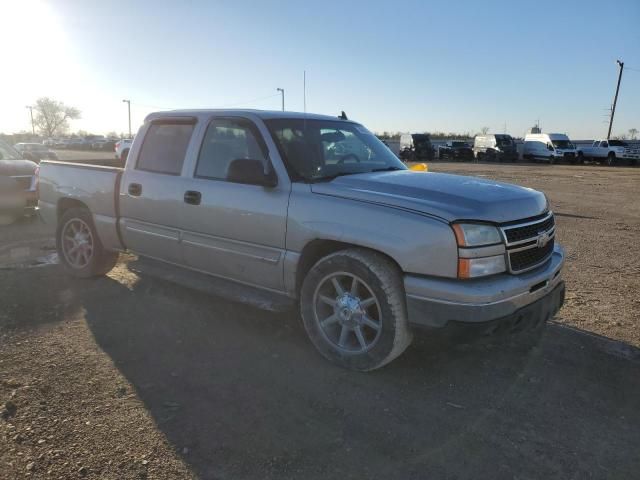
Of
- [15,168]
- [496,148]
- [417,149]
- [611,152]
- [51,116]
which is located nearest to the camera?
[15,168]

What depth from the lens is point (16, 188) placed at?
8.72 meters

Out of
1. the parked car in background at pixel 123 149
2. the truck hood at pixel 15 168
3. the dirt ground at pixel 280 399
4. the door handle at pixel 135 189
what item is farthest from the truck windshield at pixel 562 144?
the door handle at pixel 135 189

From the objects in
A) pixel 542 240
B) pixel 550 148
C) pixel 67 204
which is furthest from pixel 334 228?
pixel 550 148

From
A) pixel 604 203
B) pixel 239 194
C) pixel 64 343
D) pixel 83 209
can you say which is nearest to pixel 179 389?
pixel 64 343

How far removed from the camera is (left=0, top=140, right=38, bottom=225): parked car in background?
27.9 ft

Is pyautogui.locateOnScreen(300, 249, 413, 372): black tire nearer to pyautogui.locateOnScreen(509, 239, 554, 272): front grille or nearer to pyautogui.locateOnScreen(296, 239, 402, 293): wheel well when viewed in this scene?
pyautogui.locateOnScreen(296, 239, 402, 293): wheel well

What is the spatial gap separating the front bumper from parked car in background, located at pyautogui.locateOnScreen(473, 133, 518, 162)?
41.8 metres

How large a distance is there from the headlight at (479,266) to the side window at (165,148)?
2.76 metres

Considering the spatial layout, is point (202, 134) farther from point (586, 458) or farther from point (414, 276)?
point (586, 458)

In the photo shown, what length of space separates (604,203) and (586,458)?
12539 millimetres

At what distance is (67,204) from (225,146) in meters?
2.61

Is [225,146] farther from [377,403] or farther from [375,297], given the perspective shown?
[377,403]

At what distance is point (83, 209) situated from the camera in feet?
18.6

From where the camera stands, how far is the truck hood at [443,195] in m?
3.21
